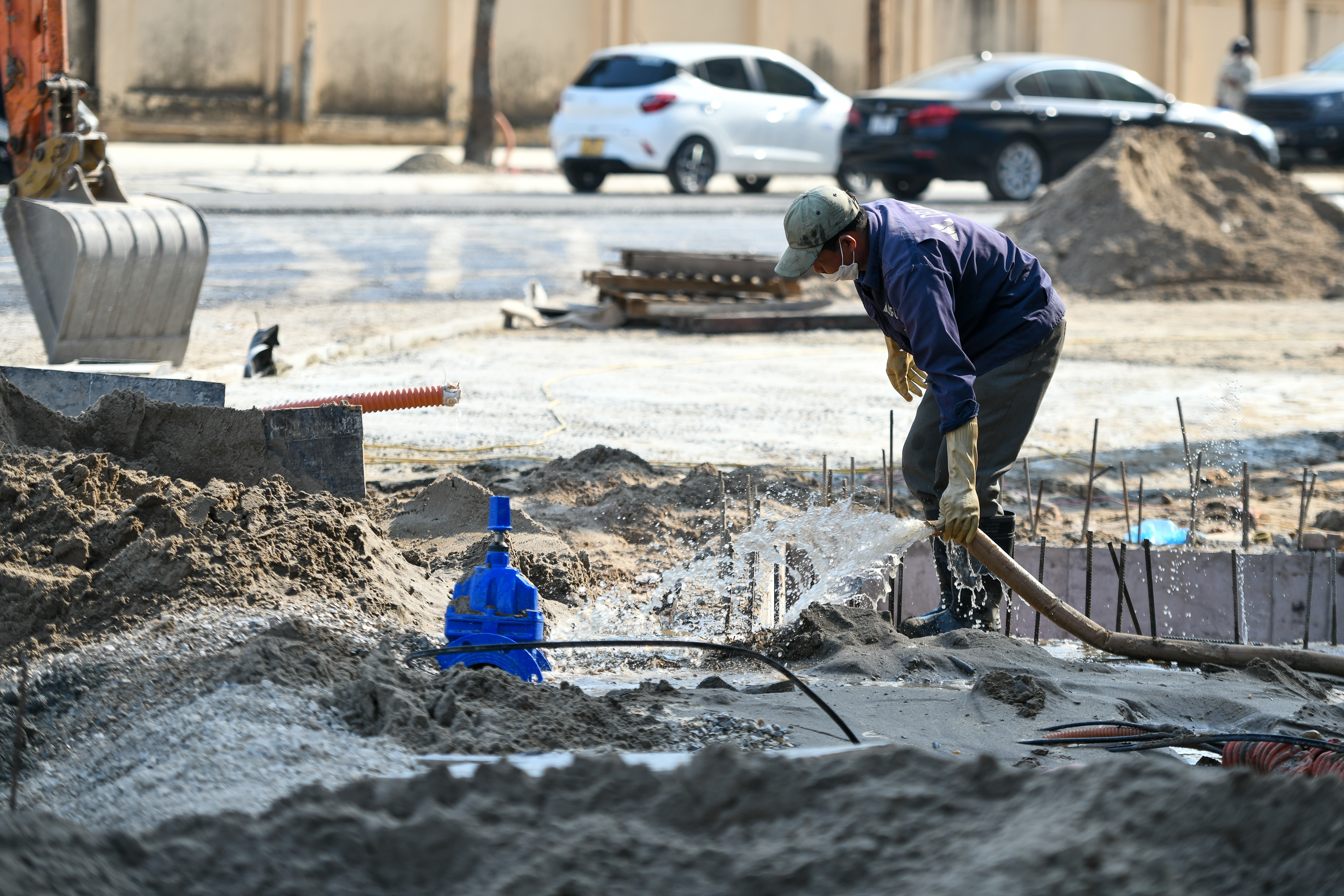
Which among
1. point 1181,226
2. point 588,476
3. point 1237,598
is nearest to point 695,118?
point 1181,226

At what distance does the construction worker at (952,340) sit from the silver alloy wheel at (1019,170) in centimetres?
1207

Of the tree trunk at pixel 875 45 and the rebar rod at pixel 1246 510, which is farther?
the tree trunk at pixel 875 45

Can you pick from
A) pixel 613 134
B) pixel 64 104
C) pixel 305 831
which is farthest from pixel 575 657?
pixel 613 134

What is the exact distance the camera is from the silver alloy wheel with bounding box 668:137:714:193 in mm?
17109

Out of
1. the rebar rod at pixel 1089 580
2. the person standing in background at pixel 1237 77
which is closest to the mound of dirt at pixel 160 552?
the rebar rod at pixel 1089 580

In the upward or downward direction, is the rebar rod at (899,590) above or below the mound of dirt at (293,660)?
below

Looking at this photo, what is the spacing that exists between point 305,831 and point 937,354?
223 centimetres

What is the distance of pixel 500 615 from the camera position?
3525 millimetres

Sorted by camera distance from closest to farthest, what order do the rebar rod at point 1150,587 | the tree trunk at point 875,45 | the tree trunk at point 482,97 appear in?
the rebar rod at point 1150,587 → the tree trunk at point 482,97 → the tree trunk at point 875,45

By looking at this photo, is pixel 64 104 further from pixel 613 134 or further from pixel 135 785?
pixel 613 134

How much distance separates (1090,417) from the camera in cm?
749

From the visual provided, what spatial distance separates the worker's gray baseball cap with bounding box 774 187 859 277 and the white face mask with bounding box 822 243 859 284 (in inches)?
2.4

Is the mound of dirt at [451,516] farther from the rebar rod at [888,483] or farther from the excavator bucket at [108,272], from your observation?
the excavator bucket at [108,272]

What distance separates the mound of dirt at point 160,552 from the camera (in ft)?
11.8
